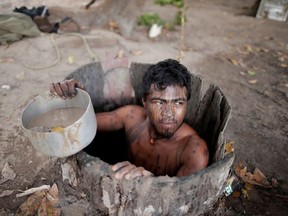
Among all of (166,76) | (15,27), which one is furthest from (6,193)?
(15,27)

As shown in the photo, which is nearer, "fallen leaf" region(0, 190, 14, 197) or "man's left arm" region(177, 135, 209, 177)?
"man's left arm" region(177, 135, 209, 177)

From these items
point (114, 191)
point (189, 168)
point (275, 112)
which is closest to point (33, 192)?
point (114, 191)

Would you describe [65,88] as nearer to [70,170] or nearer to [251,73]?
[70,170]

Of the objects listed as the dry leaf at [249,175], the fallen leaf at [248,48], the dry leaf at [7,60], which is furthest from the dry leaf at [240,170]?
the dry leaf at [7,60]

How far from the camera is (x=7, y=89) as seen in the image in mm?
4328

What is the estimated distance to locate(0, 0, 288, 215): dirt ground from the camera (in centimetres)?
299

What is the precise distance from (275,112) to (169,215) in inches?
116

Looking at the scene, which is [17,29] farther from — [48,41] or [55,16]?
[55,16]

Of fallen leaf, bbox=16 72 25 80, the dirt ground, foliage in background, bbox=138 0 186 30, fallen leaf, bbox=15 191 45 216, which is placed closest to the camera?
fallen leaf, bbox=15 191 45 216

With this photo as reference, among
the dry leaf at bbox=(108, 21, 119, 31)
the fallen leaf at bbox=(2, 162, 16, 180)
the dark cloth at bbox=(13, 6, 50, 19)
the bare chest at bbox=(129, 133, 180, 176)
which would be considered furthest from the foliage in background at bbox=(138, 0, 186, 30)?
the fallen leaf at bbox=(2, 162, 16, 180)

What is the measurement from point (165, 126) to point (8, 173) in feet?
5.94

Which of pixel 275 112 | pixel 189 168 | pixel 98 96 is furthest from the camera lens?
pixel 275 112

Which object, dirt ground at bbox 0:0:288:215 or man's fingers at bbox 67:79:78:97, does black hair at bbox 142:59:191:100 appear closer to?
man's fingers at bbox 67:79:78:97

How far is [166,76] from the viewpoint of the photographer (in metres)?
2.10
